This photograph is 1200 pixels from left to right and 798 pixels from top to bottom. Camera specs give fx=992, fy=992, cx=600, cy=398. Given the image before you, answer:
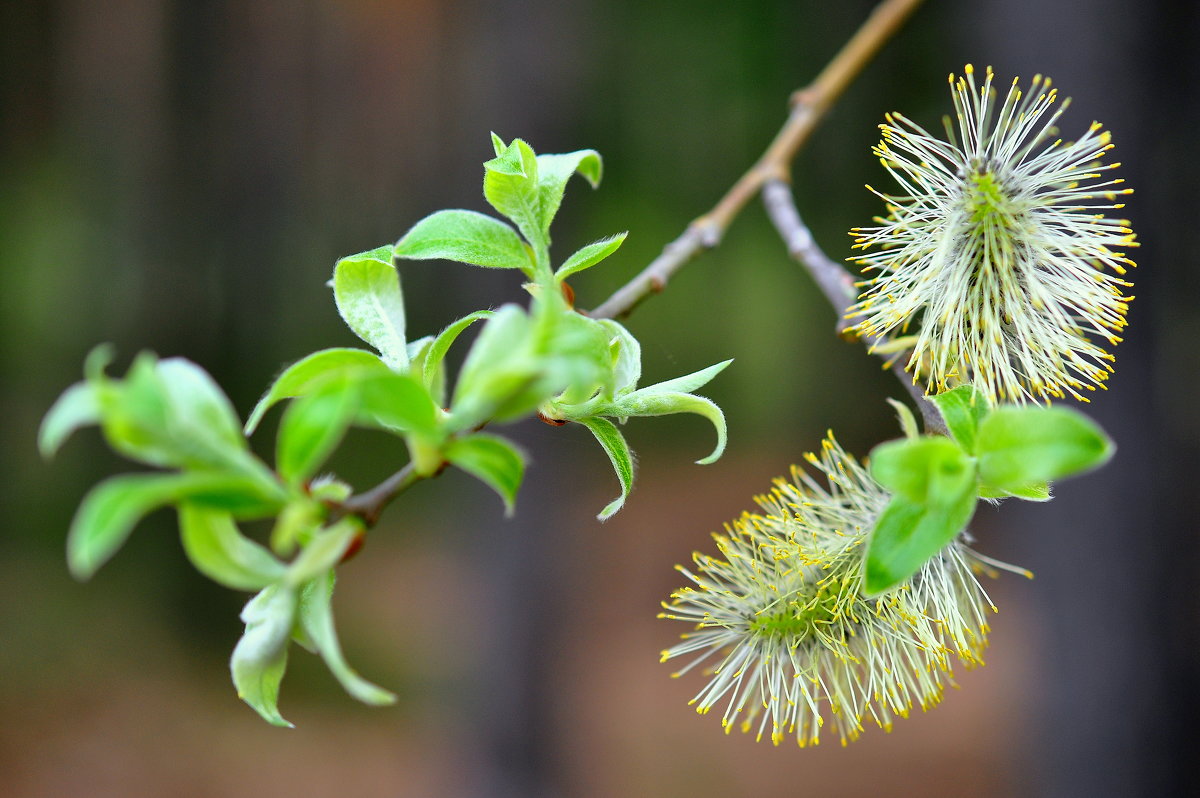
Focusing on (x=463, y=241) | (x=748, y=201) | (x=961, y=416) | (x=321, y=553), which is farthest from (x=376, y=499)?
(x=748, y=201)

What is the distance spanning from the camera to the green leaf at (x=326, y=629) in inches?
13.7

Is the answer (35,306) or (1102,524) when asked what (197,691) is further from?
(1102,524)

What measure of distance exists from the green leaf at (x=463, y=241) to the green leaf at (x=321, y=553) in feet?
0.52

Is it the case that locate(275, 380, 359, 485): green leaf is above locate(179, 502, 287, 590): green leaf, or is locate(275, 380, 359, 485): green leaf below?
above

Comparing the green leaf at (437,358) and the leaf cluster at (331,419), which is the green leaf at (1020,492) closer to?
the leaf cluster at (331,419)

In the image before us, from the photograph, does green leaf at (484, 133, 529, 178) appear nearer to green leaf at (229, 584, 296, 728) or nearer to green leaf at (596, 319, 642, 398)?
green leaf at (596, 319, 642, 398)

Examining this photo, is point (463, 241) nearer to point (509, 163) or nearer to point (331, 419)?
point (509, 163)

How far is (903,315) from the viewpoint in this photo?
532 millimetres

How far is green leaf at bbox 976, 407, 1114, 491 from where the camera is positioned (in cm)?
37

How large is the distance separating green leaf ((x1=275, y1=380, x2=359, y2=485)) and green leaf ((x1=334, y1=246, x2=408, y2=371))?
0.14 metres

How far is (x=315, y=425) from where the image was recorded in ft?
1.10

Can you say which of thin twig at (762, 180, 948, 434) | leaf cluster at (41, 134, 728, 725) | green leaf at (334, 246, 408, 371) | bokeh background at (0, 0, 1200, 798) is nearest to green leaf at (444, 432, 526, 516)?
leaf cluster at (41, 134, 728, 725)

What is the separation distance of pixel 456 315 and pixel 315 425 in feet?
8.24

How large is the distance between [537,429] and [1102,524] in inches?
40.9
